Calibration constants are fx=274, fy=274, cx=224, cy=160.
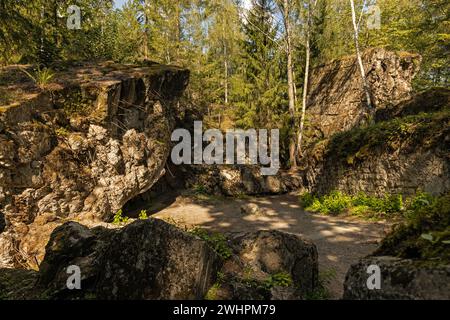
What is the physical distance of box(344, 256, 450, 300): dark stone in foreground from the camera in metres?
1.80

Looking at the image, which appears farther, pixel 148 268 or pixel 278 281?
pixel 278 281

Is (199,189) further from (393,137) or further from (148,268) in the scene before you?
(148,268)

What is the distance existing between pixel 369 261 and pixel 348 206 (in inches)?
378

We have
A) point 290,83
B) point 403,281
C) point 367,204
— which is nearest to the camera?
point 403,281

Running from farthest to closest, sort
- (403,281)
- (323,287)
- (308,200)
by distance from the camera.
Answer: (308,200) < (323,287) < (403,281)

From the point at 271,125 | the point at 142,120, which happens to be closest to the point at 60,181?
the point at 142,120

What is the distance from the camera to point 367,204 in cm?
1063

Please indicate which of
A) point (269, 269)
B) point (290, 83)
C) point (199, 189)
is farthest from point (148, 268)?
point (290, 83)

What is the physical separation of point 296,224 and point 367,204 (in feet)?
9.78

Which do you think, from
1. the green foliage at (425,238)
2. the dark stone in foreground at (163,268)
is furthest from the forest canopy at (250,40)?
the green foliage at (425,238)

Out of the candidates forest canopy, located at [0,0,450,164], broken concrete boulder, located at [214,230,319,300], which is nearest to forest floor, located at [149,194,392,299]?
broken concrete boulder, located at [214,230,319,300]

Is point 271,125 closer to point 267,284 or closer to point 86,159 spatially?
point 86,159

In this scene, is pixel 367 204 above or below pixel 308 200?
above
